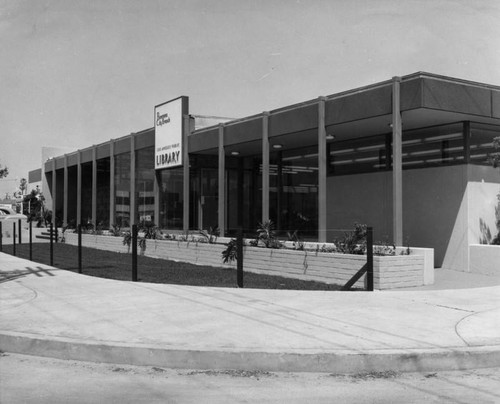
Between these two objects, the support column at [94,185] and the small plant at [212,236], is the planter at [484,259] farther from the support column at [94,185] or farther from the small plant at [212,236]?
the support column at [94,185]

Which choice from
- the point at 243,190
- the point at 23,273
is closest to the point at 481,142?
the point at 243,190

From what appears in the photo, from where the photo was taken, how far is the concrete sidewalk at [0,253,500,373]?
239 inches

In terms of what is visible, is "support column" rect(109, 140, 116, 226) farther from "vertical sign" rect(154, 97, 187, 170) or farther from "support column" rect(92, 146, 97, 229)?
"vertical sign" rect(154, 97, 187, 170)

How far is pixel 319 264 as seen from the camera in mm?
12836

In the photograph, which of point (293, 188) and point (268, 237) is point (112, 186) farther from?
point (268, 237)

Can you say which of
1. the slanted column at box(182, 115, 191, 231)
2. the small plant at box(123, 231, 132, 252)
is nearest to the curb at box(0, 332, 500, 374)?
the slanted column at box(182, 115, 191, 231)

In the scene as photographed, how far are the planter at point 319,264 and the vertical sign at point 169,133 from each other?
5230mm

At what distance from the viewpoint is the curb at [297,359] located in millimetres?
5965

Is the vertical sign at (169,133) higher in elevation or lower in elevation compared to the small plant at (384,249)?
higher

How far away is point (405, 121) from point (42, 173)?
99.0 ft

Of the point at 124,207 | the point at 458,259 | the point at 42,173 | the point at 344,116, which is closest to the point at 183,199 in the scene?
the point at 124,207

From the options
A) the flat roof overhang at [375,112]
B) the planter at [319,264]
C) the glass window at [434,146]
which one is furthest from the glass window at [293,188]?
the glass window at [434,146]

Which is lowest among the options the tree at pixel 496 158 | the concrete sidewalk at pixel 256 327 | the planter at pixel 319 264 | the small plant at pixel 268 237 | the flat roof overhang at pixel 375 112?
the concrete sidewalk at pixel 256 327

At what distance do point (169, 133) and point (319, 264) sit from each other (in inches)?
457
